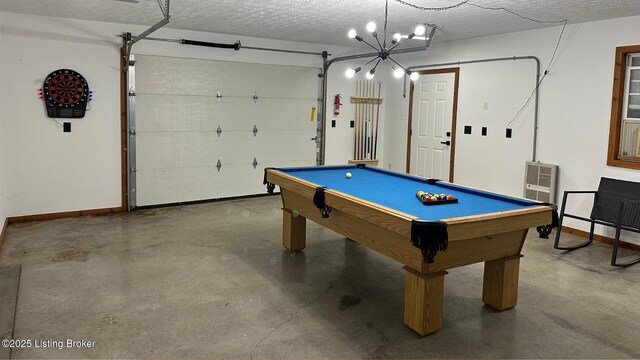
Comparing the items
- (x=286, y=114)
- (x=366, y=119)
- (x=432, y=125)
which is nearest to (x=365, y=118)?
(x=366, y=119)

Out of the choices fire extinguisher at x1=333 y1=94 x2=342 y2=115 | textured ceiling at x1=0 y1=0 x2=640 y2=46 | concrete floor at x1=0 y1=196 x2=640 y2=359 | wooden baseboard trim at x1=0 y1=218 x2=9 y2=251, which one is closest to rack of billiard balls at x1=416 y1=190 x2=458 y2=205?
concrete floor at x1=0 y1=196 x2=640 y2=359

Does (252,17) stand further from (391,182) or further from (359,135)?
(359,135)

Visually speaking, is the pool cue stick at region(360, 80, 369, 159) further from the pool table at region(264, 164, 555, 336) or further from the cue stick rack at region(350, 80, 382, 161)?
the pool table at region(264, 164, 555, 336)

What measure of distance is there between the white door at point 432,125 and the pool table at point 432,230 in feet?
11.0

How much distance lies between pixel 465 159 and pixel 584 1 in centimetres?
288

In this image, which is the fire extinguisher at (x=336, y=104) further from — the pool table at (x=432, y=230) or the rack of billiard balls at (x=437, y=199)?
the rack of billiard balls at (x=437, y=199)

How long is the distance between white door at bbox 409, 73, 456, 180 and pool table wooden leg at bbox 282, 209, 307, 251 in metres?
3.30

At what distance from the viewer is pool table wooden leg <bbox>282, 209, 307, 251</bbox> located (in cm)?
450

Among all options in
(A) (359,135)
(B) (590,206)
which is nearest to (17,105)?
(A) (359,135)

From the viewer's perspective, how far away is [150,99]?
6234mm

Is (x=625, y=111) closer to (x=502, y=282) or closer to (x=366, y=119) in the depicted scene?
(x=502, y=282)

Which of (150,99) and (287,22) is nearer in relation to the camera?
(287,22)

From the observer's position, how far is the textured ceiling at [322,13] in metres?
4.52

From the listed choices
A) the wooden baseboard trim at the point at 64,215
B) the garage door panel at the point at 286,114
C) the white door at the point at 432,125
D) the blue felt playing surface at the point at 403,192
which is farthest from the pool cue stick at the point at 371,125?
the wooden baseboard trim at the point at 64,215
